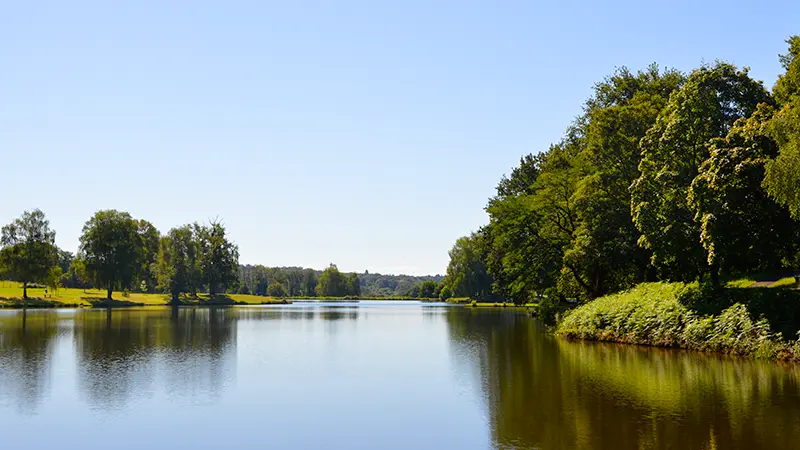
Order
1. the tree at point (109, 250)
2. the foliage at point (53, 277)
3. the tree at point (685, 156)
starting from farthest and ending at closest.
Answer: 1. the tree at point (109, 250)
2. the foliage at point (53, 277)
3. the tree at point (685, 156)

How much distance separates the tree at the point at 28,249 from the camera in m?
94.7

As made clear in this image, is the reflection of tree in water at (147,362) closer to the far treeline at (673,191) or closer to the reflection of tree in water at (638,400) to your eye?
the reflection of tree in water at (638,400)

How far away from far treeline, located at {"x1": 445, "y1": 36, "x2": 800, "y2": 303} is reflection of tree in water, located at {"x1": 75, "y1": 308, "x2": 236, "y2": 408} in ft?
72.2

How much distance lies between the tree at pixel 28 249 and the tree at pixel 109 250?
17.4 feet

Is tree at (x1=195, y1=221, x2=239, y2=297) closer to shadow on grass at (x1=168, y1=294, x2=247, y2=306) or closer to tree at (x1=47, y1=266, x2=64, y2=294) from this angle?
shadow on grass at (x1=168, y1=294, x2=247, y2=306)

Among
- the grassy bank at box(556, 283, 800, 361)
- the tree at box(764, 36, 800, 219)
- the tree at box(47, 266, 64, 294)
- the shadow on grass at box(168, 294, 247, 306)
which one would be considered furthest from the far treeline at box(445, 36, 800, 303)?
the shadow on grass at box(168, 294, 247, 306)

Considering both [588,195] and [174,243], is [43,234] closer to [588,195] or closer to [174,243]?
[174,243]

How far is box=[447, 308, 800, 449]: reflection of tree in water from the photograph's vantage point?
516 inches

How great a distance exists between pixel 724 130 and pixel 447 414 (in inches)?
973

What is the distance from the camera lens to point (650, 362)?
A: 25.4 meters

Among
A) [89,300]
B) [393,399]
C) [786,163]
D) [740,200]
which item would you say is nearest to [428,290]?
[89,300]

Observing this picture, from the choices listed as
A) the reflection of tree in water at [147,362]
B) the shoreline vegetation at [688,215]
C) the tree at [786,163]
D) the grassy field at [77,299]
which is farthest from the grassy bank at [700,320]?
the grassy field at [77,299]

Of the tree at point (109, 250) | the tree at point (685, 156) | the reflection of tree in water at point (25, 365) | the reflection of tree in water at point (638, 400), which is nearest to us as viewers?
the reflection of tree in water at point (638, 400)

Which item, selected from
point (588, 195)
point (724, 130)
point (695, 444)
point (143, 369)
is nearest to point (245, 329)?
point (143, 369)
